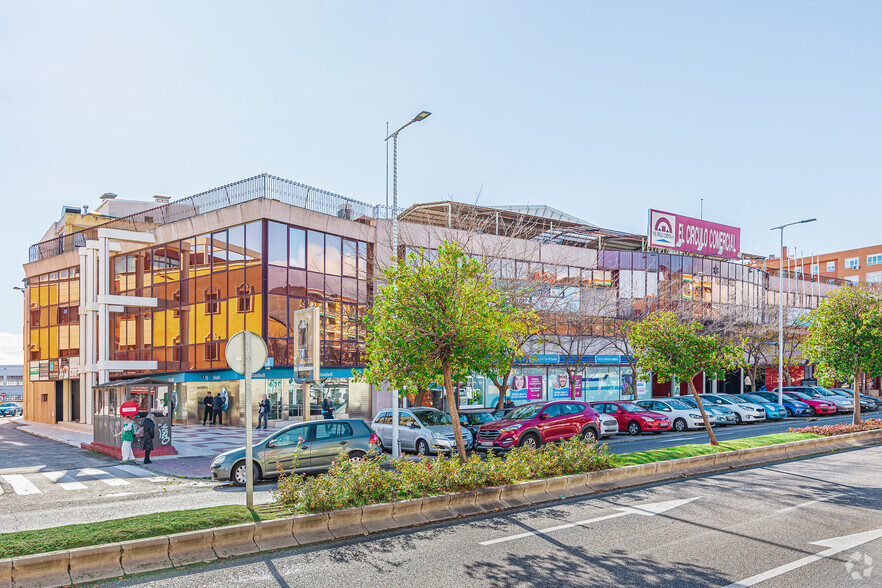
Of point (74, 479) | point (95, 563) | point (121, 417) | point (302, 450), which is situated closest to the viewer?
point (95, 563)

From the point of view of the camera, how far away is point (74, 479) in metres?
16.8

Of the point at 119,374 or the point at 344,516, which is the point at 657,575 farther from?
the point at 119,374

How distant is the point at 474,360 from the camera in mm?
12766

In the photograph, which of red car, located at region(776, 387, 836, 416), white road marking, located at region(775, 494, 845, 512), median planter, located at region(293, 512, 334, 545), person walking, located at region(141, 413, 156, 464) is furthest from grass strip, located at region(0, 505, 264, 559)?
red car, located at region(776, 387, 836, 416)

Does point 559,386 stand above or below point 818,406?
above

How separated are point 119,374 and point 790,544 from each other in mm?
37341

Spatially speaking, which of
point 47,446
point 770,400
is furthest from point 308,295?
point 770,400

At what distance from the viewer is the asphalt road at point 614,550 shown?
24.9 ft

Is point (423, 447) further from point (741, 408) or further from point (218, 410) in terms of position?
point (741, 408)

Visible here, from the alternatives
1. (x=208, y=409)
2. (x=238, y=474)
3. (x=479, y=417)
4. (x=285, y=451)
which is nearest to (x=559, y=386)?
(x=479, y=417)

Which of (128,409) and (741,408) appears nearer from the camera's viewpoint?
(128,409)

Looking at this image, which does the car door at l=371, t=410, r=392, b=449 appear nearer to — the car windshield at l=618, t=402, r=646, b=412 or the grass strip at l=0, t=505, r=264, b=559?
the car windshield at l=618, t=402, r=646, b=412

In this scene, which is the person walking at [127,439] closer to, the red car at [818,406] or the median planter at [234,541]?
the median planter at [234,541]

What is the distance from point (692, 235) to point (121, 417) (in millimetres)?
38150
